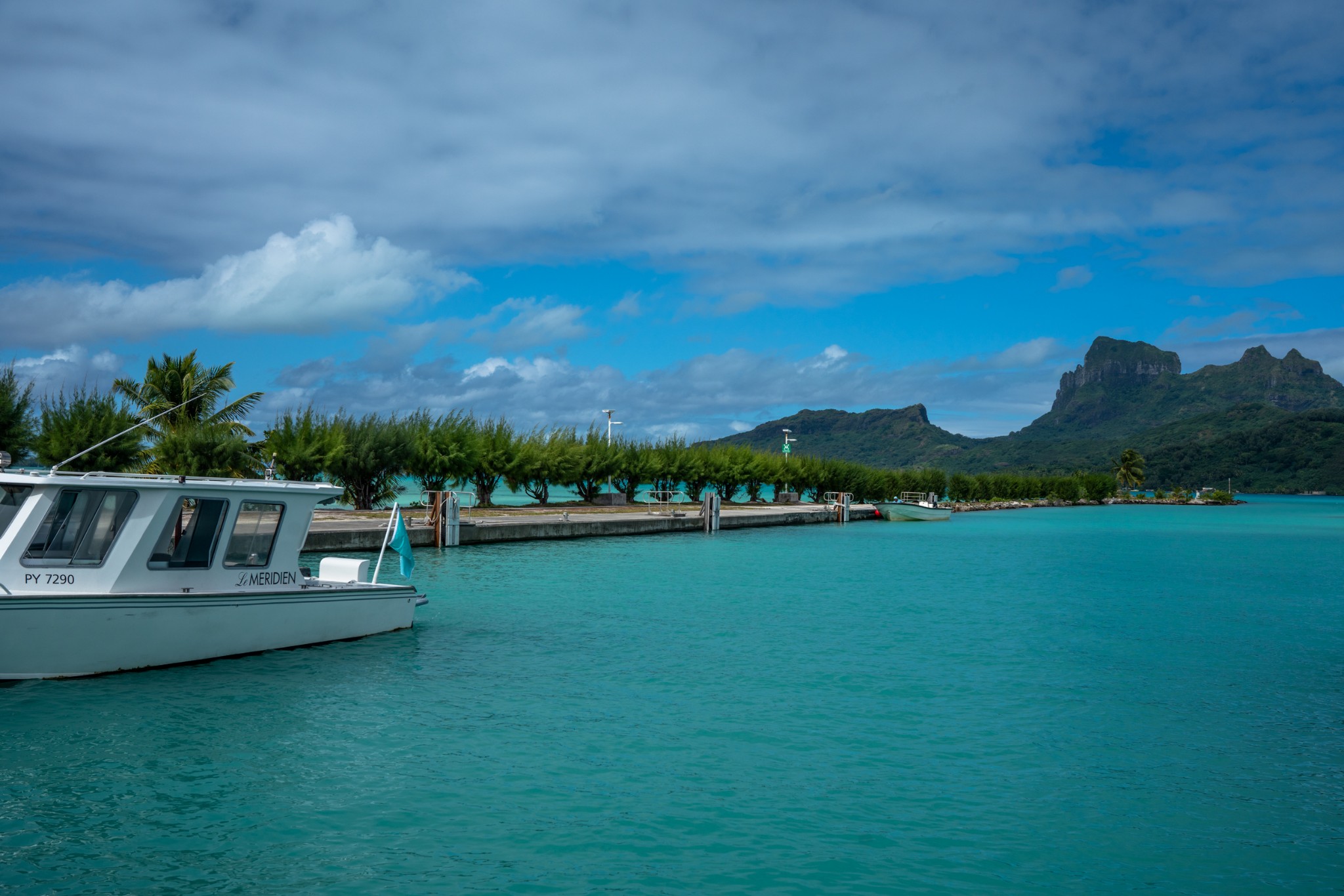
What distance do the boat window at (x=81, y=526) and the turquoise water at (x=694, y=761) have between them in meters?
1.88

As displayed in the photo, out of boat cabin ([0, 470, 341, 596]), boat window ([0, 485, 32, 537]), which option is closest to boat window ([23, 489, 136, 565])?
boat cabin ([0, 470, 341, 596])

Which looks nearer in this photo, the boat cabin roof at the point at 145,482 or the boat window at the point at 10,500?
the boat cabin roof at the point at 145,482

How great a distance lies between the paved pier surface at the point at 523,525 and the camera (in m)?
32.2

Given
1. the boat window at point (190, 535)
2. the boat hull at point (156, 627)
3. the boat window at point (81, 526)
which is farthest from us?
the boat window at point (190, 535)

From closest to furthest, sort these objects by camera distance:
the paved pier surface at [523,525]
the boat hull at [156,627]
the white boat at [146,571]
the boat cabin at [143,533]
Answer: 1. the boat hull at [156,627]
2. the white boat at [146,571]
3. the boat cabin at [143,533]
4. the paved pier surface at [523,525]

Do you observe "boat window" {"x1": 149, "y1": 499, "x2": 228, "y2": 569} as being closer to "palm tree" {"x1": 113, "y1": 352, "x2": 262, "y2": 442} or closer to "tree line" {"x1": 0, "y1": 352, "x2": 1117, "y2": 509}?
"tree line" {"x1": 0, "y1": 352, "x2": 1117, "y2": 509}

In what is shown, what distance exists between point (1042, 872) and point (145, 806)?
8.57m

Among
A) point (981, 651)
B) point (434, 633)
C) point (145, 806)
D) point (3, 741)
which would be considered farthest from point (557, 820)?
point (981, 651)

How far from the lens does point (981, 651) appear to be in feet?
63.0

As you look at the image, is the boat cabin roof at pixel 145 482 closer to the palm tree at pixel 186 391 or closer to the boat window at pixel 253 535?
the boat window at pixel 253 535

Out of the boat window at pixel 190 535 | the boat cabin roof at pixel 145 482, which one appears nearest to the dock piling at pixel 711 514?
the boat cabin roof at pixel 145 482

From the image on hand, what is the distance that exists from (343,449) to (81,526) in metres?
29.7

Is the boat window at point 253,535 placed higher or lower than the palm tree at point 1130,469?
lower

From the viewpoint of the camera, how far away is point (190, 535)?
15.4 metres
